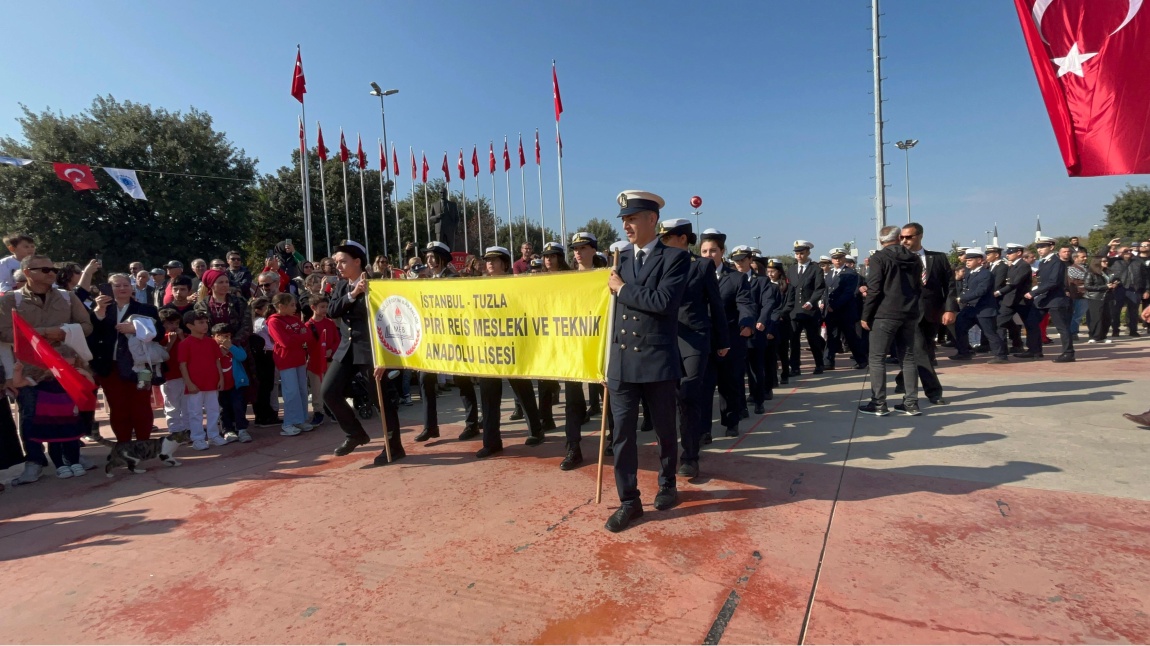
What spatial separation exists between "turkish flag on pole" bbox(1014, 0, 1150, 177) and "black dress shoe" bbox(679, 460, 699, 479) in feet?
11.5

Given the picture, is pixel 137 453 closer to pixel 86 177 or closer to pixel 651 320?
pixel 651 320

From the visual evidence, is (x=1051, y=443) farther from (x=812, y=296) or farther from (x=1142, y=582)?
(x=812, y=296)

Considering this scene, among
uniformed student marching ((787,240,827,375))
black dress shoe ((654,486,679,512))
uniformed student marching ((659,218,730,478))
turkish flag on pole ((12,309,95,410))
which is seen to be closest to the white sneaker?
turkish flag on pole ((12,309,95,410))

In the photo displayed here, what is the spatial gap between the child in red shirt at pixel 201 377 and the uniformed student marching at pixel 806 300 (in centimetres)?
774

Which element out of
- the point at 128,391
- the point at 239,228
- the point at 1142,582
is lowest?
the point at 1142,582

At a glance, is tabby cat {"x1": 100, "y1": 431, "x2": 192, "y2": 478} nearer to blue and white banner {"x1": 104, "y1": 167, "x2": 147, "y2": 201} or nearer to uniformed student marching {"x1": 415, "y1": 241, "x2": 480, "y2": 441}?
uniformed student marching {"x1": 415, "y1": 241, "x2": 480, "y2": 441}

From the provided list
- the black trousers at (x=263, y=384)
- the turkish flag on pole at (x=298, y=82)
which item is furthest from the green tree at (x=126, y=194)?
the black trousers at (x=263, y=384)

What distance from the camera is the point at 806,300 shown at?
28.9 ft

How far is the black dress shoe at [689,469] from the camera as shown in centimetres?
429

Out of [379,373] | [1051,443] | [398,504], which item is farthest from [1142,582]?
[379,373]

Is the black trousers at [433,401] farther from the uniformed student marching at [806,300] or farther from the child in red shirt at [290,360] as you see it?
the uniformed student marching at [806,300]

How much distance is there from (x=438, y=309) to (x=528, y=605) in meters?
2.93

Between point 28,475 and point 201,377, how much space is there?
152 centimetres

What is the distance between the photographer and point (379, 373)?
5.17m
